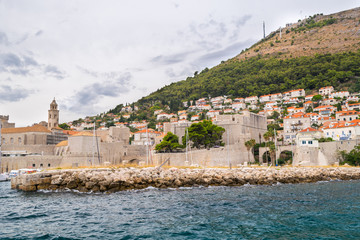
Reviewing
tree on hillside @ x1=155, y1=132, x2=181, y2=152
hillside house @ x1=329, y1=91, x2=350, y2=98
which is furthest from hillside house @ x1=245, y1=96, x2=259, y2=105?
tree on hillside @ x1=155, y1=132, x2=181, y2=152

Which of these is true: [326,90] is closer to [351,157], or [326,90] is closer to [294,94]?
[294,94]

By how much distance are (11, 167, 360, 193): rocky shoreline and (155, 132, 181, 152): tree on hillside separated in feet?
57.2

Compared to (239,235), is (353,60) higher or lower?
higher

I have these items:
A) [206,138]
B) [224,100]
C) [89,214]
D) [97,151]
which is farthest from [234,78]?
[89,214]

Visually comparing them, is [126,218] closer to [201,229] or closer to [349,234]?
[201,229]

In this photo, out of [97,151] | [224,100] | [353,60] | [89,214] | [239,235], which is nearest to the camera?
[239,235]

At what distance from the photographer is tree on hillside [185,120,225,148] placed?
4206 centimetres

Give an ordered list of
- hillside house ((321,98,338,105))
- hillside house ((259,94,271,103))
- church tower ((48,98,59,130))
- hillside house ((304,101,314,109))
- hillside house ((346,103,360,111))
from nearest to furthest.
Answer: church tower ((48,98,59,130))
hillside house ((346,103,360,111))
hillside house ((321,98,338,105))
hillside house ((304,101,314,109))
hillside house ((259,94,271,103))

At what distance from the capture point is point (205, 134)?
42.5m

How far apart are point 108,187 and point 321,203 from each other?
42.4 feet

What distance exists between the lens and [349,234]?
9.12 metres

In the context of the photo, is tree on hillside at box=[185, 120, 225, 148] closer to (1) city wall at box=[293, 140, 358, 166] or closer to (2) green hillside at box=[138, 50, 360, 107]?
(1) city wall at box=[293, 140, 358, 166]

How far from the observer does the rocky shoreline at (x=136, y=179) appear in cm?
2070

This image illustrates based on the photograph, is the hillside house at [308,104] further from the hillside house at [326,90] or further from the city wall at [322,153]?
the city wall at [322,153]
